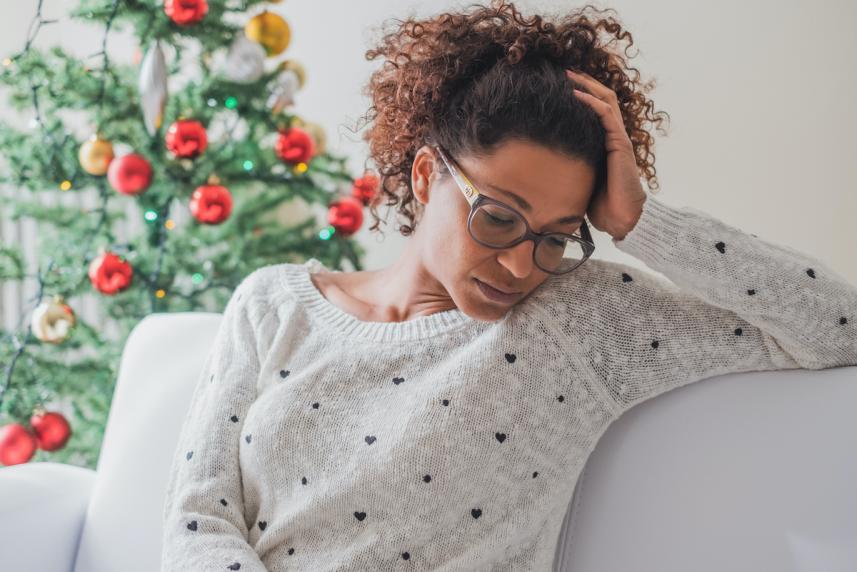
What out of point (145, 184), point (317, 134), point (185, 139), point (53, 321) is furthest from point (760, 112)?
point (53, 321)

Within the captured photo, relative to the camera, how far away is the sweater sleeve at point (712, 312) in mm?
995

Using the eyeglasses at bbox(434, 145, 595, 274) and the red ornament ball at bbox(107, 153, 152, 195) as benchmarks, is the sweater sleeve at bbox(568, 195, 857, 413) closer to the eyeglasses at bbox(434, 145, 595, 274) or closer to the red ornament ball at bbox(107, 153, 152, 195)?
the eyeglasses at bbox(434, 145, 595, 274)

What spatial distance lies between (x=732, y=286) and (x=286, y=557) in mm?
728

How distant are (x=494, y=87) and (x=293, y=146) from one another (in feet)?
3.53

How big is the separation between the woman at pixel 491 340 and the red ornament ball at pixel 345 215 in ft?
2.70

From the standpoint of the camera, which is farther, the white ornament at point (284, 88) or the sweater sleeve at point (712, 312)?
the white ornament at point (284, 88)

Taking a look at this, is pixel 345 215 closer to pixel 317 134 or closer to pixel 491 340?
pixel 317 134

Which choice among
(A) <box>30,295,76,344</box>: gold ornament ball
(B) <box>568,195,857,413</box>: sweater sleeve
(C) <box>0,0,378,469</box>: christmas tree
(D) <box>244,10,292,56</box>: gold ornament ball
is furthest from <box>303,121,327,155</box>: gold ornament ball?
(B) <box>568,195,857,413</box>: sweater sleeve

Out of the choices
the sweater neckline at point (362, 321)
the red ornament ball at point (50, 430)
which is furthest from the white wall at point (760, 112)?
the red ornament ball at point (50, 430)

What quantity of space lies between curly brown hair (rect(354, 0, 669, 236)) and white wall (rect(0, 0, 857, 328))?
Result: 38 cm

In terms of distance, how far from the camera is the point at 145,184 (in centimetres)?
198

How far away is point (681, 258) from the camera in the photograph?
1.02 meters

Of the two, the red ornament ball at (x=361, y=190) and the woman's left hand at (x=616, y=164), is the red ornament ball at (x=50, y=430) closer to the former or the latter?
the red ornament ball at (x=361, y=190)

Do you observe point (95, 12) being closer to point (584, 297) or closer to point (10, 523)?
point (10, 523)
